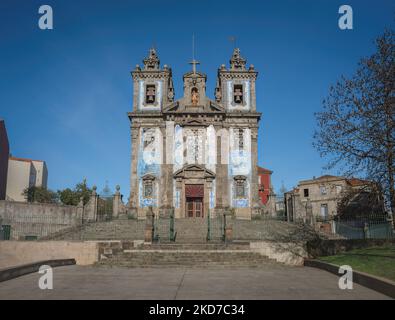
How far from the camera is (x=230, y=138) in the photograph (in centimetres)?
3228

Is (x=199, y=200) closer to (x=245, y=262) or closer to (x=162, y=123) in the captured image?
(x=162, y=123)

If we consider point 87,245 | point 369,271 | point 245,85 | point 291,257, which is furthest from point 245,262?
point 245,85

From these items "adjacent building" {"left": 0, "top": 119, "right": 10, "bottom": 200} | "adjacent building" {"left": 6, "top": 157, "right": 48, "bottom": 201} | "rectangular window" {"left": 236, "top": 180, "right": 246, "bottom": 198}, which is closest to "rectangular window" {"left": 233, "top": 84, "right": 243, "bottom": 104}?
"rectangular window" {"left": 236, "top": 180, "right": 246, "bottom": 198}

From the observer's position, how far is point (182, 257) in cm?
1388

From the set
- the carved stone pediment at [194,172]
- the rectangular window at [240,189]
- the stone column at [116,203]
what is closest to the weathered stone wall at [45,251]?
the stone column at [116,203]

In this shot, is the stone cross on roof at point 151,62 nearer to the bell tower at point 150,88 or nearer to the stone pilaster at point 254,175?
the bell tower at point 150,88

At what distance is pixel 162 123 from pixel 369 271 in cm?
2533

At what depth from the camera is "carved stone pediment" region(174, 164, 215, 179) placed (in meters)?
31.0

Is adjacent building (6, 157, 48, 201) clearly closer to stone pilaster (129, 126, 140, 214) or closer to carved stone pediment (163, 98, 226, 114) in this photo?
stone pilaster (129, 126, 140, 214)

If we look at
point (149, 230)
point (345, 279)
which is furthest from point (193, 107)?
point (345, 279)

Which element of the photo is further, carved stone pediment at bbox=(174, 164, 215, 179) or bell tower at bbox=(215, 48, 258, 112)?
bell tower at bbox=(215, 48, 258, 112)

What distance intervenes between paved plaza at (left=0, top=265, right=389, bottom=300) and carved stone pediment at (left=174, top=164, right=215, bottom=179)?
20.6 m

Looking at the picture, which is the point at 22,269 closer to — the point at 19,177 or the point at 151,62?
the point at 151,62

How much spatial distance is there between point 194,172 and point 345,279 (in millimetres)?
22498
